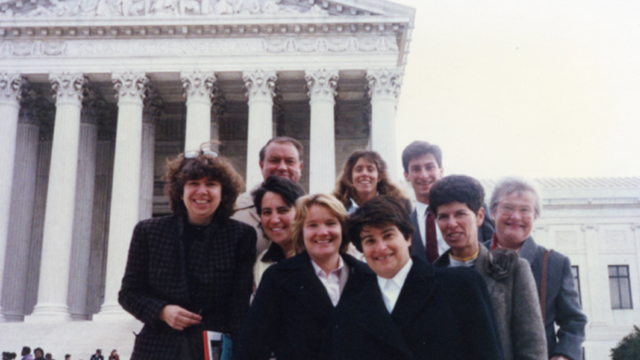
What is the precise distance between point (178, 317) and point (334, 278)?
1.46 m

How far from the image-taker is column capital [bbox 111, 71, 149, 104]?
29.7 m

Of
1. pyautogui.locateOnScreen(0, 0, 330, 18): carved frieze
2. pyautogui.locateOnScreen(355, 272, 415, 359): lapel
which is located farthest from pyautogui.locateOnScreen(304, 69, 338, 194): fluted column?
pyautogui.locateOnScreen(355, 272, 415, 359): lapel

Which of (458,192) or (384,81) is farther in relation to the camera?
(384,81)

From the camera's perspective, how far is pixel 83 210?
3128 cm

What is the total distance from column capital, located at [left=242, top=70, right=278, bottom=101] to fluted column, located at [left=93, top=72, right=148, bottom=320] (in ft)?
16.4

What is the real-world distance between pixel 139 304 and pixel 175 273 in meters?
0.43

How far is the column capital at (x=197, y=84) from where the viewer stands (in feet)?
96.7

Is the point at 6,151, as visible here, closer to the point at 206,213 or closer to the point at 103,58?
the point at 103,58

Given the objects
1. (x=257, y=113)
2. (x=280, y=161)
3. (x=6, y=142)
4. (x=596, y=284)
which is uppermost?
(x=257, y=113)

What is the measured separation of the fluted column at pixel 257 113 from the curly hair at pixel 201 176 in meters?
21.4

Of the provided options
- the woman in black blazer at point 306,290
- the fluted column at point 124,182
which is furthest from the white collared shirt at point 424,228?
the fluted column at point 124,182

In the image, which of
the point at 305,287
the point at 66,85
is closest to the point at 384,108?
the point at 66,85

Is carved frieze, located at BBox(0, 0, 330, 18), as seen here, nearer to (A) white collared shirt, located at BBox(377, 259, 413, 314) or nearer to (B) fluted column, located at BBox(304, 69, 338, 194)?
(B) fluted column, located at BBox(304, 69, 338, 194)

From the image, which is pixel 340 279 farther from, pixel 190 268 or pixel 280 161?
pixel 280 161
